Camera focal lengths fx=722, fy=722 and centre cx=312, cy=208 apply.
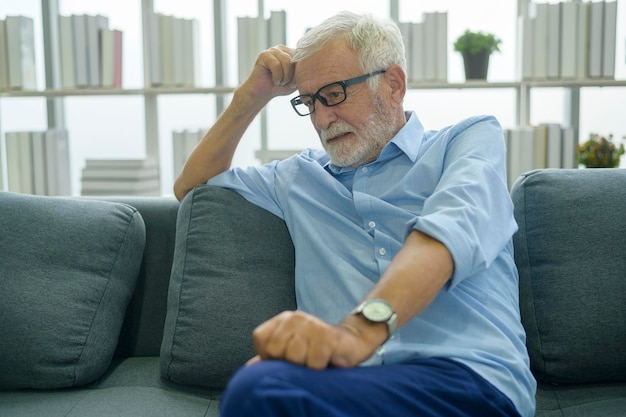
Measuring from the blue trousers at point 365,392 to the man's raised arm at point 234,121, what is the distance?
799 millimetres

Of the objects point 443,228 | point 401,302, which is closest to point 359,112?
point 443,228

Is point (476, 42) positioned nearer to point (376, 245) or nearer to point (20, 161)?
point (376, 245)

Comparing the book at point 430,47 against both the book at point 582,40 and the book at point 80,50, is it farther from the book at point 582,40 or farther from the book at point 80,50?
the book at point 80,50

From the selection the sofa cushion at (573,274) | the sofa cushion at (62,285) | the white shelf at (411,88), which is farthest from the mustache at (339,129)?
the white shelf at (411,88)

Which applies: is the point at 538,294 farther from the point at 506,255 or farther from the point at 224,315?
the point at 224,315

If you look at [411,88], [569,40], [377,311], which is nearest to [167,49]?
[411,88]

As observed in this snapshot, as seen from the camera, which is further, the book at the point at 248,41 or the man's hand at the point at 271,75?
the book at the point at 248,41

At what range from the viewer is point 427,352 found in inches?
51.1

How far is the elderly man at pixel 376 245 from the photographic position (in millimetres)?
1031

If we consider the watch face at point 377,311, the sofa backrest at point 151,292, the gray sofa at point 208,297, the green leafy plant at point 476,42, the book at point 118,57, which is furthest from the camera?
the book at point 118,57

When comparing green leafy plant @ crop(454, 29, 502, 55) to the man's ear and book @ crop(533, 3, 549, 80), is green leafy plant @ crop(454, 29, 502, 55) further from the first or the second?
the man's ear

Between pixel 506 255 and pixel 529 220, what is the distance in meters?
0.26

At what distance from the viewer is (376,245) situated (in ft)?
5.03

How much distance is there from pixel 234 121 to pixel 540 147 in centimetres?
166
